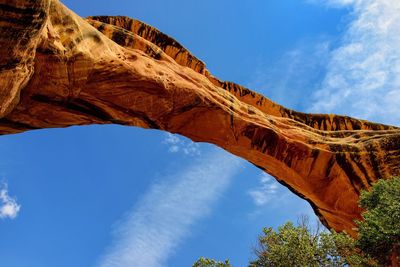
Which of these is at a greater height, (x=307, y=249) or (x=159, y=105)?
(x=159, y=105)

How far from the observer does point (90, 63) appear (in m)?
16.6

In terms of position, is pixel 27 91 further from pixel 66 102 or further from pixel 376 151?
pixel 376 151

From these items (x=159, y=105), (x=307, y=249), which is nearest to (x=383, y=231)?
(x=307, y=249)

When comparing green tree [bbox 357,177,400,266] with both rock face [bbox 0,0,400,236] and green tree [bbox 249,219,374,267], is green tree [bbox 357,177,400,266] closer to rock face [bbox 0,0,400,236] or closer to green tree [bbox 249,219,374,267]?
green tree [bbox 249,219,374,267]

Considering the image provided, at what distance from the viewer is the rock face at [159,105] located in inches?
569

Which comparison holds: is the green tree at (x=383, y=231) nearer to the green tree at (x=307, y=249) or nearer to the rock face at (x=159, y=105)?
the green tree at (x=307, y=249)

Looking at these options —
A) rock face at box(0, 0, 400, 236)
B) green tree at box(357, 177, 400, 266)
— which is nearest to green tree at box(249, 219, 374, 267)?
green tree at box(357, 177, 400, 266)

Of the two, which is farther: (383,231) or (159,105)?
(159,105)

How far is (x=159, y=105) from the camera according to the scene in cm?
2017

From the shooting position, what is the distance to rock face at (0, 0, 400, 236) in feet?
47.4

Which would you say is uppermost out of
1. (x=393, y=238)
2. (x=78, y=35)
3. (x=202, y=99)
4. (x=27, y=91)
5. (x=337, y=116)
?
(x=337, y=116)

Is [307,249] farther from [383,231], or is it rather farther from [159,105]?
[159,105]

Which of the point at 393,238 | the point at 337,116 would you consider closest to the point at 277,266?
the point at 393,238

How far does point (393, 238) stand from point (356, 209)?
408 inches
